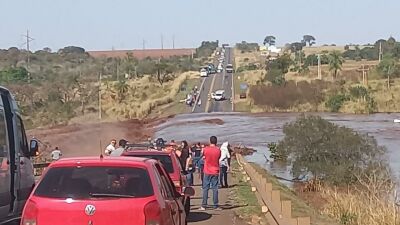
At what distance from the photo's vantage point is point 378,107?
8769cm

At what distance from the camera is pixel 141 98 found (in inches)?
4021

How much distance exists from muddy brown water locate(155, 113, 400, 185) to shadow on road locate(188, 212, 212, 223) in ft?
86.1

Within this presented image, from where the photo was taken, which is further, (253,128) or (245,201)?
(253,128)

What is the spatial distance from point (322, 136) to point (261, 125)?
3475 centimetres

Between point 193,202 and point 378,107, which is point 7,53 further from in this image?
point 193,202

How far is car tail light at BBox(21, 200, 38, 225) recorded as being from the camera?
9.23 metres

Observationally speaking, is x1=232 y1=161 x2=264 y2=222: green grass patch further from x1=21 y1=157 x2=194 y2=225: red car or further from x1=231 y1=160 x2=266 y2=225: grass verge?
x1=21 y1=157 x2=194 y2=225: red car

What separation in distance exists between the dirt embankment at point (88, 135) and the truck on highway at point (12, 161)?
3814 cm

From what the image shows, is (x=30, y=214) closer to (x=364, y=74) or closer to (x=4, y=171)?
(x=4, y=171)

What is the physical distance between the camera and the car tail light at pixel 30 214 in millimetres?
9227

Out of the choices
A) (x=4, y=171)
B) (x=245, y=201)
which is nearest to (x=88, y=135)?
(x=245, y=201)

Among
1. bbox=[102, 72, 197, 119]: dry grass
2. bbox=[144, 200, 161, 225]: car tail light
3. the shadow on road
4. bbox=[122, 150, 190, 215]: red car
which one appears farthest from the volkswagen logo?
bbox=[102, 72, 197, 119]: dry grass

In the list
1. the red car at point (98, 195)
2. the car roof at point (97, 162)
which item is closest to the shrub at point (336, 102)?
the car roof at point (97, 162)

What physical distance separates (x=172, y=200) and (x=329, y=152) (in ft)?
82.9
